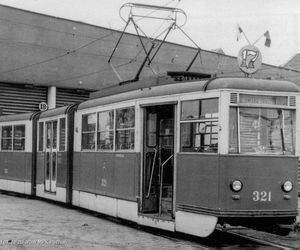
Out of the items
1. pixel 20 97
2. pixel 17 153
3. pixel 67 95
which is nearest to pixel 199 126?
pixel 17 153

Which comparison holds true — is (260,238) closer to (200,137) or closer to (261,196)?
(261,196)

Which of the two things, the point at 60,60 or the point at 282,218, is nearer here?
the point at 282,218

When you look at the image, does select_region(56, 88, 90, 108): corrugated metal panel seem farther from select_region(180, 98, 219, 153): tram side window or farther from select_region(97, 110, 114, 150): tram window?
select_region(180, 98, 219, 153): tram side window

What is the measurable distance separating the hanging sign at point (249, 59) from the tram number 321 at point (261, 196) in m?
3.27

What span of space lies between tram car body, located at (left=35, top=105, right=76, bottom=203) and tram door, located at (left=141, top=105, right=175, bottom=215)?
13.8ft

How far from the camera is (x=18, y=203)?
16.5m

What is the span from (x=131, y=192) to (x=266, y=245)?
2.83 meters

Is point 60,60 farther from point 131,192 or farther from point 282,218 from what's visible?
point 282,218

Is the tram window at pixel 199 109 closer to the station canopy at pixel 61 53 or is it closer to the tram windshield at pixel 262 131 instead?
the tram windshield at pixel 262 131

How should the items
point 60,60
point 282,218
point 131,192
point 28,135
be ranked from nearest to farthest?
point 282,218, point 131,192, point 28,135, point 60,60

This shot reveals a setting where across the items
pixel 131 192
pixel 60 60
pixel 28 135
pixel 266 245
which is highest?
pixel 60 60

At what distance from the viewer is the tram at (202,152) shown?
388 inches

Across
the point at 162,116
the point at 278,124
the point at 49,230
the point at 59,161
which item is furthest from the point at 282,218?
the point at 59,161

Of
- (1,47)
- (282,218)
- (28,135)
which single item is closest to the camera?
(282,218)
